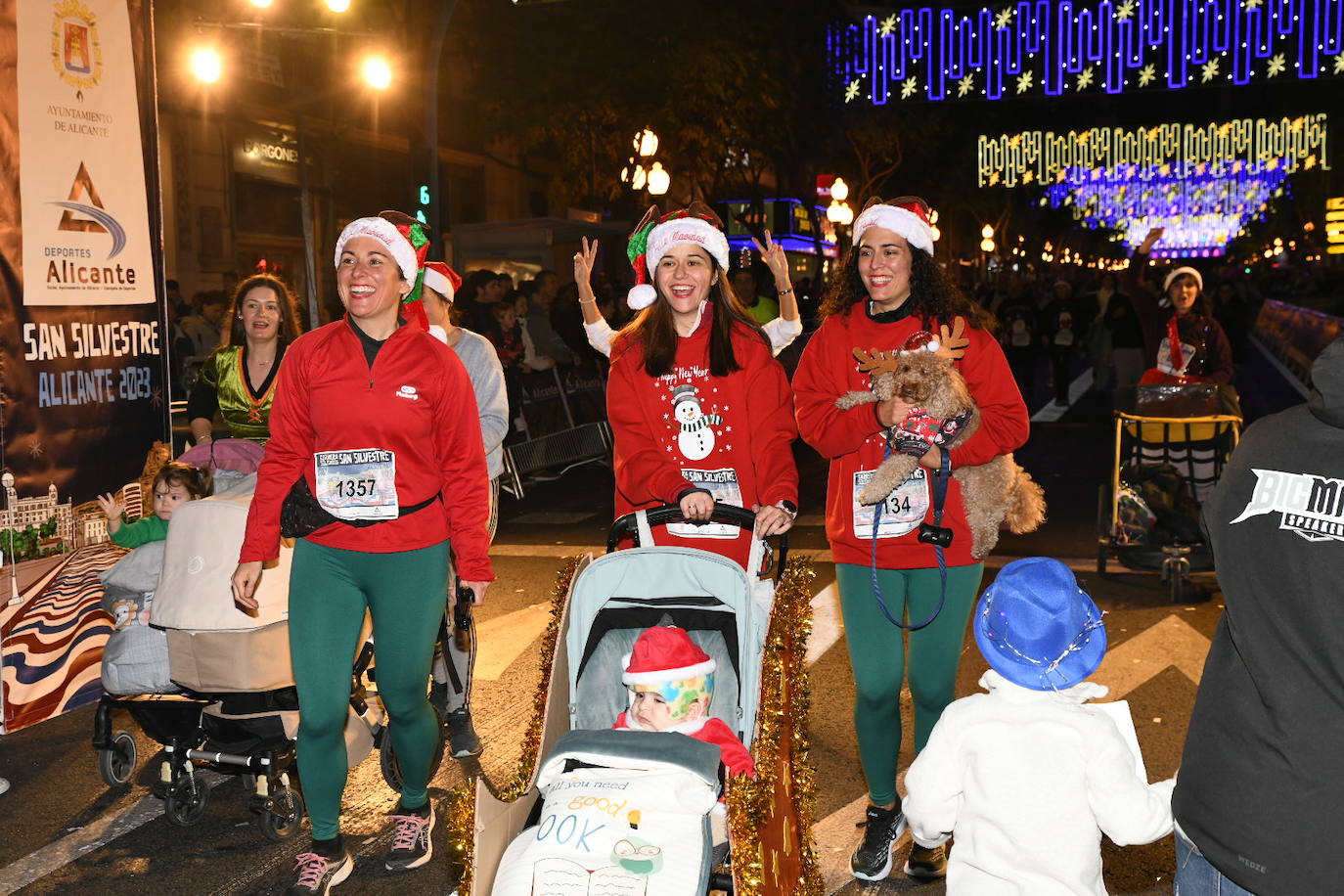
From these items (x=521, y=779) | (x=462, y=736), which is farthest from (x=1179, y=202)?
(x=521, y=779)

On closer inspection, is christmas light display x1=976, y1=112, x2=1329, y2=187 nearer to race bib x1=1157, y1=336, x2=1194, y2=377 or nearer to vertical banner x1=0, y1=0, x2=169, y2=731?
race bib x1=1157, y1=336, x2=1194, y2=377

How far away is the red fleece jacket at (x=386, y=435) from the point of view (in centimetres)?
434

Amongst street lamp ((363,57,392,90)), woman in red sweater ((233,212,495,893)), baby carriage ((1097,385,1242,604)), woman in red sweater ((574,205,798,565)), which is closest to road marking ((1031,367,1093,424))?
baby carriage ((1097,385,1242,604))

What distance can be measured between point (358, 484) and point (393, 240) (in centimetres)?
88

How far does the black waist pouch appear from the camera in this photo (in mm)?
4305

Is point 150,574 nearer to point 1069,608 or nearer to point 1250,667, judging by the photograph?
point 1069,608

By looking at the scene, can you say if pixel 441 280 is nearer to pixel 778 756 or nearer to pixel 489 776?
pixel 489 776

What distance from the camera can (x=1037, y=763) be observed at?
2.79 metres

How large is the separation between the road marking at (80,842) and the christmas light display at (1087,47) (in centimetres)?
2193

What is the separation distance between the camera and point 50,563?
6305 mm

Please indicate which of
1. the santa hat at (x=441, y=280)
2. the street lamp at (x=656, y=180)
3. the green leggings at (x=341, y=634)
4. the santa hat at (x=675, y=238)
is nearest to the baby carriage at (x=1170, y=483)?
the santa hat at (x=675, y=238)

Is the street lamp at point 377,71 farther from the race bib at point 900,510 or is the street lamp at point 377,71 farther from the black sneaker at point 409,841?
the race bib at point 900,510

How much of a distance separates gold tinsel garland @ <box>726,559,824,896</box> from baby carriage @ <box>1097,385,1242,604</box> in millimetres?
4847

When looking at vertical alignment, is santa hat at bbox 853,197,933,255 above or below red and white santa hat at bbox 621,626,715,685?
above
